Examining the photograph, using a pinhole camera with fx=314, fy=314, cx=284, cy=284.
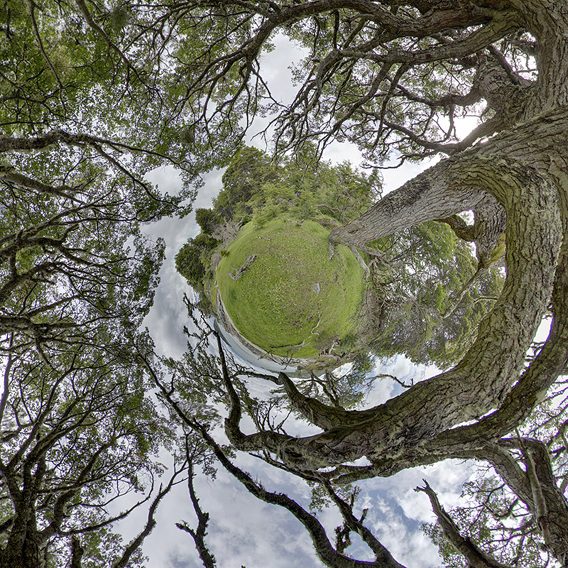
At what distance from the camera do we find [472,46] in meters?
3.88

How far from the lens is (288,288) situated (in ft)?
23.3

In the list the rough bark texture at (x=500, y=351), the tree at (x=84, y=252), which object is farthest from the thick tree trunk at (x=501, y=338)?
the tree at (x=84, y=252)

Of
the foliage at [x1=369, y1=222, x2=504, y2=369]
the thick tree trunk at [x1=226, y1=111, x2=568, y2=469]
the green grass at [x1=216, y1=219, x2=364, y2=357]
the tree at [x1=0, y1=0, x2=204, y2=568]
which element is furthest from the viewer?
the foliage at [x1=369, y1=222, x2=504, y2=369]

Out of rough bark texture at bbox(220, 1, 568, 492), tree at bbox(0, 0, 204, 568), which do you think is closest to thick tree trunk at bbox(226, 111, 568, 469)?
rough bark texture at bbox(220, 1, 568, 492)

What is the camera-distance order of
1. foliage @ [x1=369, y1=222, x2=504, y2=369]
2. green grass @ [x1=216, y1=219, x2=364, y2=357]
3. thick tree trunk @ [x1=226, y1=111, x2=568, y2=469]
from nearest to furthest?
thick tree trunk @ [x1=226, y1=111, x2=568, y2=469]
green grass @ [x1=216, y1=219, x2=364, y2=357]
foliage @ [x1=369, y1=222, x2=504, y2=369]

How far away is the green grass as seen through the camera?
279 inches

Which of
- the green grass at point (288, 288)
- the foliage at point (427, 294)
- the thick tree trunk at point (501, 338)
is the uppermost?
the green grass at point (288, 288)

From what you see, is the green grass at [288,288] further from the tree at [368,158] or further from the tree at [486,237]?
the tree at [486,237]

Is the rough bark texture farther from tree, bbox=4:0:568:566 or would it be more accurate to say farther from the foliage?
the foliage

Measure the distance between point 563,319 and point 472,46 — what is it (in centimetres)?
341

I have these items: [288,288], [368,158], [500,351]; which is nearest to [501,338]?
[500,351]

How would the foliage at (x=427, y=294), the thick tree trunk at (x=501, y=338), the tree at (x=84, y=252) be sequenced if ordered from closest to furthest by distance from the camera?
the thick tree trunk at (x=501, y=338) → the tree at (x=84, y=252) → the foliage at (x=427, y=294)

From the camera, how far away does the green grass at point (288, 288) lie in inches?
279

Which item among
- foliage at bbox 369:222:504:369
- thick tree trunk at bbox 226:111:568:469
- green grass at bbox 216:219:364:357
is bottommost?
thick tree trunk at bbox 226:111:568:469
